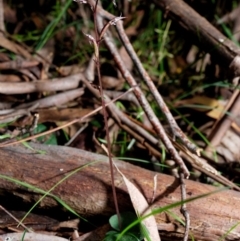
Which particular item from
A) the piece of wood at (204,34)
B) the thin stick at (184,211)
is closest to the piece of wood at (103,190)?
the thin stick at (184,211)

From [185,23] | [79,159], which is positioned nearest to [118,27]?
[185,23]

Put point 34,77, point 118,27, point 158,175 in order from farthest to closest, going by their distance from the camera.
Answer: point 34,77
point 118,27
point 158,175

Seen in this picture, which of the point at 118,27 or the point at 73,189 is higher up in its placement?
the point at 118,27

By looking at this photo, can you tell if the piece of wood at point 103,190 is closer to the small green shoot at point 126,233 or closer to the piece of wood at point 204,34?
the small green shoot at point 126,233

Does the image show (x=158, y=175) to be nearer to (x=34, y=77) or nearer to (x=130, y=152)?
(x=130, y=152)

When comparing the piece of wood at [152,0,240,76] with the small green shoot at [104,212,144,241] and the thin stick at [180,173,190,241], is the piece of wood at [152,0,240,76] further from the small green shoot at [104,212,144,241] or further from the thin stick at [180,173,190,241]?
the small green shoot at [104,212,144,241]

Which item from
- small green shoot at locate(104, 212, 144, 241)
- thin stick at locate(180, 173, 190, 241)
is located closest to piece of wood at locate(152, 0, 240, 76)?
thin stick at locate(180, 173, 190, 241)
